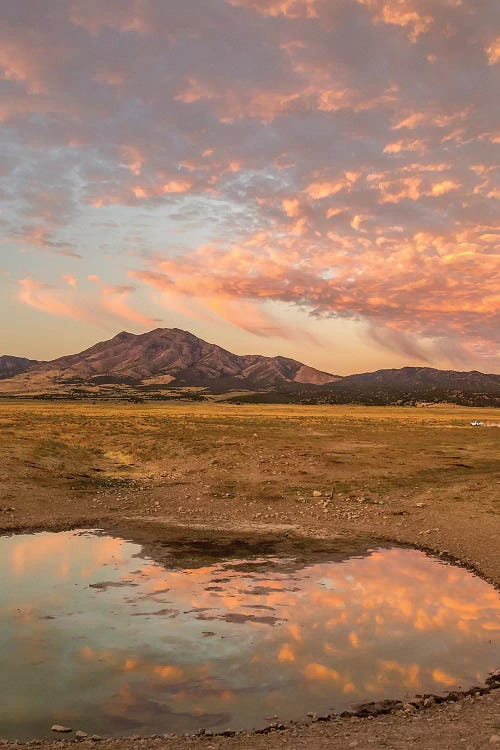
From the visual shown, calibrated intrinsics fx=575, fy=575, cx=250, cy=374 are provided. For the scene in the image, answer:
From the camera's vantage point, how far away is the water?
10992 millimetres

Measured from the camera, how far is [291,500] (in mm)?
32875

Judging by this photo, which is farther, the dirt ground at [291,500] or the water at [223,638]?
the water at [223,638]

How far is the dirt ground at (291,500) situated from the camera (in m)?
10.0

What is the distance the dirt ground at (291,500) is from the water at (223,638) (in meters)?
1.20

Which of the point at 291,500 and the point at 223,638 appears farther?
the point at 291,500

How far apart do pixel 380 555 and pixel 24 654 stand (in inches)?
553

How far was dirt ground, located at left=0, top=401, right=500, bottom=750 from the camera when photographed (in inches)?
395

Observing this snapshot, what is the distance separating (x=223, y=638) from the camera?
46.3 feet

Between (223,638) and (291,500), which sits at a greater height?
(291,500)

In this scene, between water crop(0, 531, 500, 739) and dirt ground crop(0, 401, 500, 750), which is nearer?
dirt ground crop(0, 401, 500, 750)

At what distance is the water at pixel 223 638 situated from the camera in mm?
10992

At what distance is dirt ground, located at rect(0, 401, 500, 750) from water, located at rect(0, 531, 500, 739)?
1201 millimetres

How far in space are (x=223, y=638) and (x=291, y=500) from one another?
62.4ft

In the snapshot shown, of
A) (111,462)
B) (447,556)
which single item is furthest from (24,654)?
(111,462)
